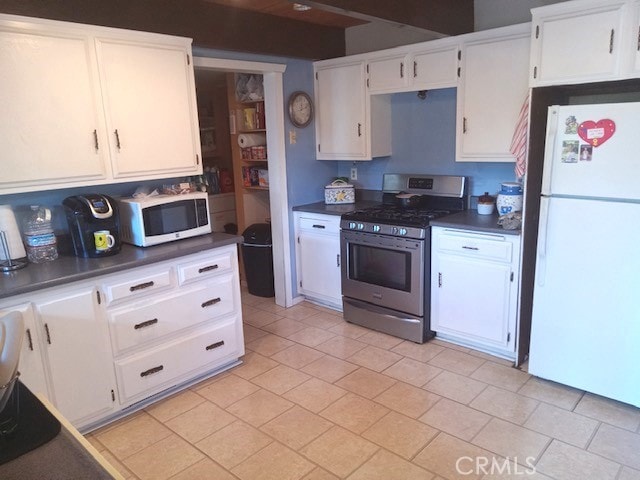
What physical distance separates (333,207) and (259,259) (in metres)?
0.94

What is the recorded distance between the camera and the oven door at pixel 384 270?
133 inches

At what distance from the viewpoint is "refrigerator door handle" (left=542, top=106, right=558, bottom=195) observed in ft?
8.45

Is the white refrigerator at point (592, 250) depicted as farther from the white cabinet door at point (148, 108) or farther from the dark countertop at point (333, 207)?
the white cabinet door at point (148, 108)

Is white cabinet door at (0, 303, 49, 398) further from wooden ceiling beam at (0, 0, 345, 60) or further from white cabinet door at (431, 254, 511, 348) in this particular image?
white cabinet door at (431, 254, 511, 348)

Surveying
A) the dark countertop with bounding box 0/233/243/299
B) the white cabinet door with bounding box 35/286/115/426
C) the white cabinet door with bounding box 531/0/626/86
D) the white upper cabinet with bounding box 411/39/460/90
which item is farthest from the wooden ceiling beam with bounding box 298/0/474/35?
the white cabinet door with bounding box 35/286/115/426

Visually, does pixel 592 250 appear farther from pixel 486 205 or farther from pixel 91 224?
pixel 91 224

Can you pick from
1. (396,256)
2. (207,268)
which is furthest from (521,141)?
(207,268)

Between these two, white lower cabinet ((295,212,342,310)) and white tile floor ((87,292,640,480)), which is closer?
white tile floor ((87,292,640,480))

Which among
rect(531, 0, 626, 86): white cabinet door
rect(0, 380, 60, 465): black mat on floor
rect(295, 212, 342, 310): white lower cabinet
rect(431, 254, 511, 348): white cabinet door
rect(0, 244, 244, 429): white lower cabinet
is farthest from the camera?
rect(295, 212, 342, 310): white lower cabinet

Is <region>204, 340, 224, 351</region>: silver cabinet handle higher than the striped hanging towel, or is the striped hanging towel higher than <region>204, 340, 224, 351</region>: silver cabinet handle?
the striped hanging towel

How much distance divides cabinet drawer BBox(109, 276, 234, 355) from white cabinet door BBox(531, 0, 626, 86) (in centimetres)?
228

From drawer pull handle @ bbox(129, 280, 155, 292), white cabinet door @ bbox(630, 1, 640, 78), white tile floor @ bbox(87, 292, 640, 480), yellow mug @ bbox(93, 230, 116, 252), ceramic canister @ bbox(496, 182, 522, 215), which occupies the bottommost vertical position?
white tile floor @ bbox(87, 292, 640, 480)

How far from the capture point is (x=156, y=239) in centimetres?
288

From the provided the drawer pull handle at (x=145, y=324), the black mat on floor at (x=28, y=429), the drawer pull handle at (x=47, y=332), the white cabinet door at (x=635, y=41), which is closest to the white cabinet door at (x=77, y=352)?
the drawer pull handle at (x=47, y=332)
